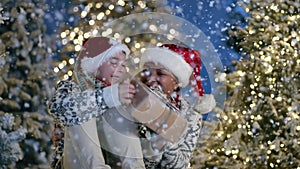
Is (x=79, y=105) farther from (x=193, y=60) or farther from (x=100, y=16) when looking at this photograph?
(x=100, y=16)

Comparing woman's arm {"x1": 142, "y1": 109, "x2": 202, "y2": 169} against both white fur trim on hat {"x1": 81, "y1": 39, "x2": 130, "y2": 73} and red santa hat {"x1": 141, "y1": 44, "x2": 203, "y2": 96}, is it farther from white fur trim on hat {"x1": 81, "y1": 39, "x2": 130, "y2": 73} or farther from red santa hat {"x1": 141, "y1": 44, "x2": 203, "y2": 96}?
white fur trim on hat {"x1": 81, "y1": 39, "x2": 130, "y2": 73}

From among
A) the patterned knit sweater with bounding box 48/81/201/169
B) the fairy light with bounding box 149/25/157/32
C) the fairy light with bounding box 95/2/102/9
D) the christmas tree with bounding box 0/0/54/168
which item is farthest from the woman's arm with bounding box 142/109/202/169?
the christmas tree with bounding box 0/0/54/168

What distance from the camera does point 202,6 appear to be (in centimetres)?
253

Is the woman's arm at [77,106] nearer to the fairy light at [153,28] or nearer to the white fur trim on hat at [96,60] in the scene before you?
the white fur trim on hat at [96,60]

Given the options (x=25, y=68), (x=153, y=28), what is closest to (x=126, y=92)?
(x=153, y=28)

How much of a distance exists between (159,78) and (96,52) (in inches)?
5.7

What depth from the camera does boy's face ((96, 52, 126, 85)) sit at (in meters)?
1.12

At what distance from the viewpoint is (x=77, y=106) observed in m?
1.04

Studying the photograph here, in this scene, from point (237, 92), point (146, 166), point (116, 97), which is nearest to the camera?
point (116, 97)

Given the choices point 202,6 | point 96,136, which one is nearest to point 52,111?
point 96,136

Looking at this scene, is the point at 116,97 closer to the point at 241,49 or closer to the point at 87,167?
the point at 87,167

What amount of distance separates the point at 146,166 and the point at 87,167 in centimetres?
14

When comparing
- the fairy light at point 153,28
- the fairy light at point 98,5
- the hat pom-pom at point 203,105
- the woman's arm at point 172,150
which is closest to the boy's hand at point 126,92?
the woman's arm at point 172,150

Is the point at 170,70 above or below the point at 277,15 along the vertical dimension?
below
